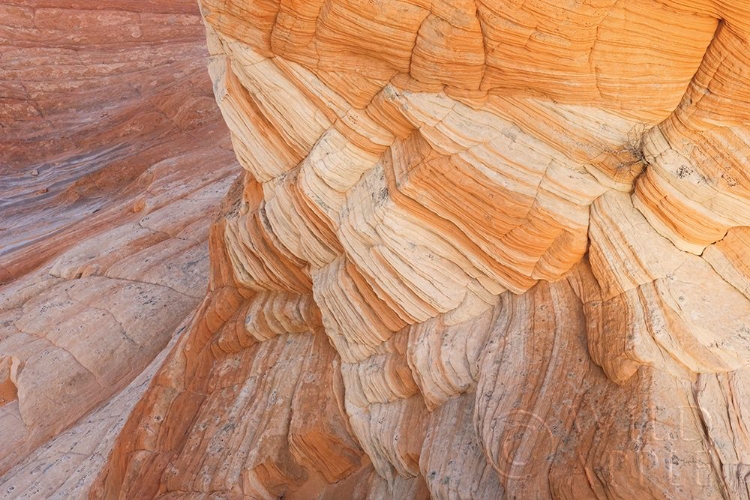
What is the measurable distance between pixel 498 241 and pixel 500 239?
0.03 m

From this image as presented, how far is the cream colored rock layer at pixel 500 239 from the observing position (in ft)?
19.5

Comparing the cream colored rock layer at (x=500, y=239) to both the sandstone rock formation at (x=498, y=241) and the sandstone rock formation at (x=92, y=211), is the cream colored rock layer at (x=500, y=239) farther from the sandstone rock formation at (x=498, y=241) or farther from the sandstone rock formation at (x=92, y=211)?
the sandstone rock formation at (x=92, y=211)

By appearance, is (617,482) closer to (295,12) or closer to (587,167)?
(587,167)

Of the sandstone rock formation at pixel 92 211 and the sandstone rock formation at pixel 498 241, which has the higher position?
the sandstone rock formation at pixel 498 241

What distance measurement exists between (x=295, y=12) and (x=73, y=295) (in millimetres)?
9229

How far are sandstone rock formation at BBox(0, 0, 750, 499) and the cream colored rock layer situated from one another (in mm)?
21

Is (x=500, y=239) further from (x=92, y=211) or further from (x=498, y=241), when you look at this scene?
(x=92, y=211)

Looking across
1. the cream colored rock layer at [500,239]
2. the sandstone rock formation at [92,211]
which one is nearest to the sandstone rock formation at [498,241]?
the cream colored rock layer at [500,239]

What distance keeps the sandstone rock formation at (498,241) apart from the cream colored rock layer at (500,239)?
0.02 metres

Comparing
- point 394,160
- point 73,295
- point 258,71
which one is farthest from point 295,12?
point 73,295

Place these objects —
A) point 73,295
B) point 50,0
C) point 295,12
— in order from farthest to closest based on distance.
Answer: point 50,0, point 73,295, point 295,12

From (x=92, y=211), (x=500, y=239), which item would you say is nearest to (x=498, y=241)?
(x=500, y=239)

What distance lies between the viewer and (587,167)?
21.7 feet

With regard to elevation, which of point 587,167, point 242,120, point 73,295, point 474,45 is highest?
point 474,45
